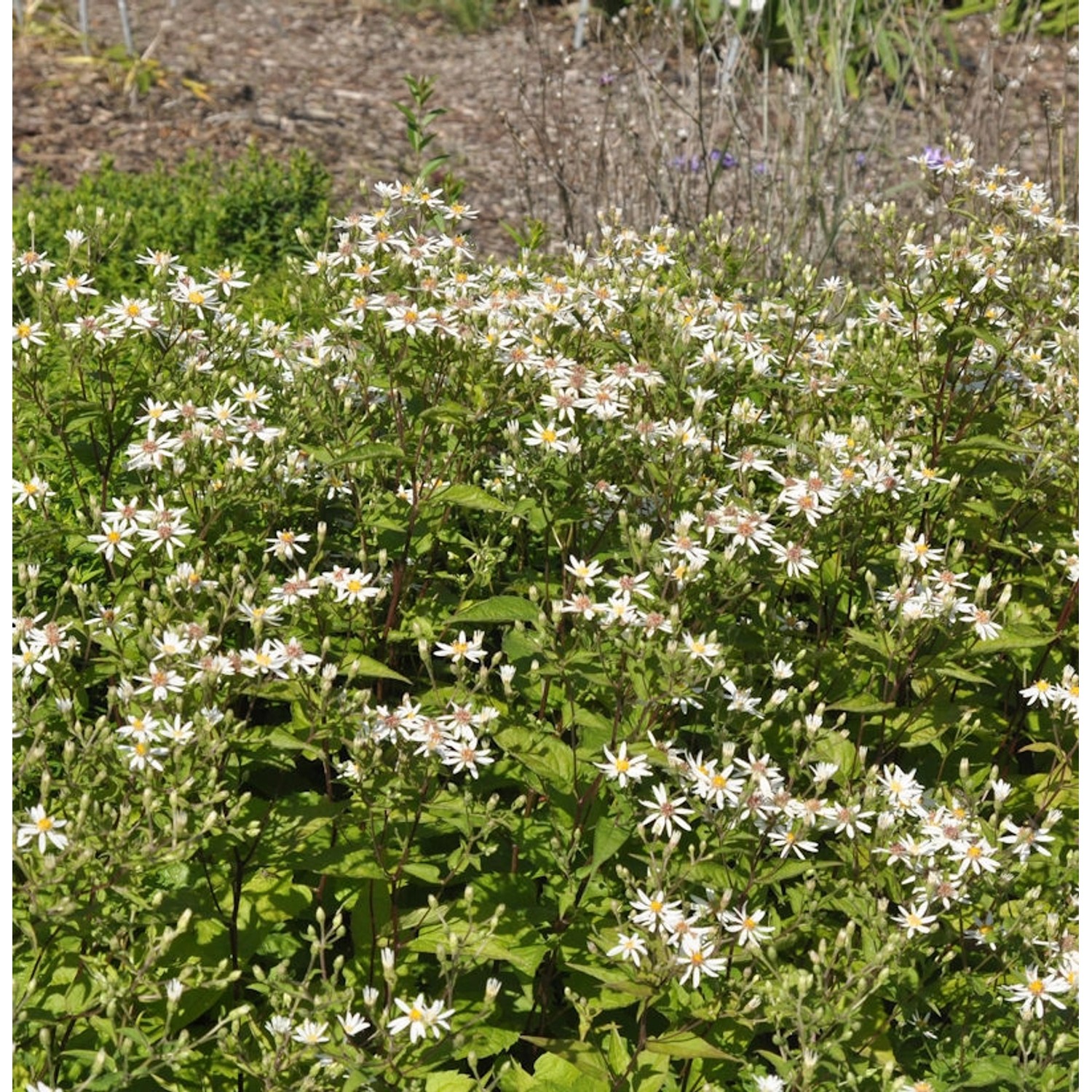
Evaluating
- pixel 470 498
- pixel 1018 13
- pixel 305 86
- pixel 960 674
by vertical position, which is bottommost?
pixel 960 674

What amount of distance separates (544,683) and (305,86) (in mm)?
8273

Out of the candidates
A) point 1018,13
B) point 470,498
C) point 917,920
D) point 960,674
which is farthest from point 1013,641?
point 1018,13

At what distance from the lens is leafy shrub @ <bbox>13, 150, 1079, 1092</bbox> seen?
281 cm

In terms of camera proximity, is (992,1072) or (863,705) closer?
(992,1072)

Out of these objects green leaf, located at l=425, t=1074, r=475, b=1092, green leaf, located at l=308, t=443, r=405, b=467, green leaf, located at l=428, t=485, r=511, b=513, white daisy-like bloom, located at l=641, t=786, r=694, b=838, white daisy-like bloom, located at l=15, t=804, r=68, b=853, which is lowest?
green leaf, located at l=425, t=1074, r=475, b=1092

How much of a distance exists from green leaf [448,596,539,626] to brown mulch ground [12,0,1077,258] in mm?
4756

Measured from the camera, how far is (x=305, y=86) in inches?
414

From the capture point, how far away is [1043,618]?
11.9 feet

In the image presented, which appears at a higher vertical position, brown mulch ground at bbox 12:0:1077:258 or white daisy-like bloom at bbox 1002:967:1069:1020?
brown mulch ground at bbox 12:0:1077:258

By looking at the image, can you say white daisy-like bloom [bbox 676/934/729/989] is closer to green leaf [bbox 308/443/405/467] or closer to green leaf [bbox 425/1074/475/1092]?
green leaf [bbox 425/1074/475/1092]

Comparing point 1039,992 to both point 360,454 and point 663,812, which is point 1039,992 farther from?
point 360,454

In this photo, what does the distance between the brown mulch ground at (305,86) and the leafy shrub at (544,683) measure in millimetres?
4022

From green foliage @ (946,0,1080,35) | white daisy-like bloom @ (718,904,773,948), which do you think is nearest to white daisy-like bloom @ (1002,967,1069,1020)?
white daisy-like bloom @ (718,904,773,948)

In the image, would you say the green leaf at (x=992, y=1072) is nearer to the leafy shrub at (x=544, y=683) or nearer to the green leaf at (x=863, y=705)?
the leafy shrub at (x=544, y=683)
